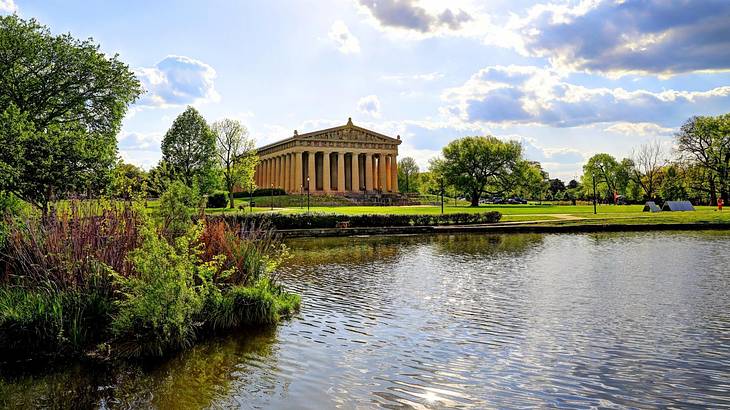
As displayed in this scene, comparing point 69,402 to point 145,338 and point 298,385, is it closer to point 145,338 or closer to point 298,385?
point 145,338

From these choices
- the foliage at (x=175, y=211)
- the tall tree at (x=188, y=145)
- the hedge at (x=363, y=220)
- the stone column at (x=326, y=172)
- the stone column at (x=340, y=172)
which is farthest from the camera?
the stone column at (x=340, y=172)

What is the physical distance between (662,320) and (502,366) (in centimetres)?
454

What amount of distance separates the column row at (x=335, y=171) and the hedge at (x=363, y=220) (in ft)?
171

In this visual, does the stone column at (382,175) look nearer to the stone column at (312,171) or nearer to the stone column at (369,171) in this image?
the stone column at (369,171)

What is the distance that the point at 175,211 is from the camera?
12.1m

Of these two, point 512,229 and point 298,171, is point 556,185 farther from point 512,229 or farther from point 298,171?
point 512,229

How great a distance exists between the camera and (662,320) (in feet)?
36.4

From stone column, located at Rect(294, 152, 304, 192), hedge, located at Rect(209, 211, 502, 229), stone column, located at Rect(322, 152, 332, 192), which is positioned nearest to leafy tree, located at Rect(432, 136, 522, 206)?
stone column, located at Rect(322, 152, 332, 192)

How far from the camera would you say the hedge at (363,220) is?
123 feet

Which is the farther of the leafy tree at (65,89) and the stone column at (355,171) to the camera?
the stone column at (355,171)

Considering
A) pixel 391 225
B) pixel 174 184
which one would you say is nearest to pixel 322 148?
pixel 391 225

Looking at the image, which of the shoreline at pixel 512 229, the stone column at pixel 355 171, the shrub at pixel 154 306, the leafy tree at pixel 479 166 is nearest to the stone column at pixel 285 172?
the stone column at pixel 355 171

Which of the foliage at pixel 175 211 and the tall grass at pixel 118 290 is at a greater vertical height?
the foliage at pixel 175 211

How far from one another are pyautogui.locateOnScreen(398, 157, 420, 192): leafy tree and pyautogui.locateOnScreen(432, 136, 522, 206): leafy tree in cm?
4371
